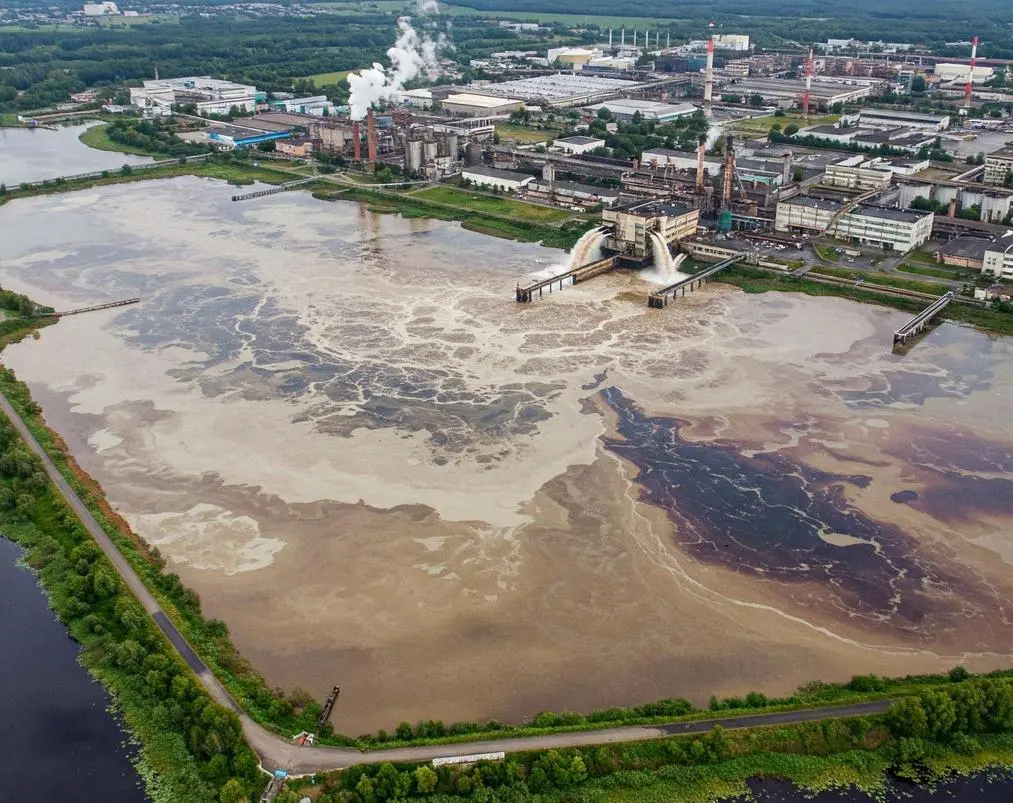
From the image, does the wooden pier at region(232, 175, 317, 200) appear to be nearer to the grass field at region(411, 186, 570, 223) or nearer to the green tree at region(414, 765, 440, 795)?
the grass field at region(411, 186, 570, 223)

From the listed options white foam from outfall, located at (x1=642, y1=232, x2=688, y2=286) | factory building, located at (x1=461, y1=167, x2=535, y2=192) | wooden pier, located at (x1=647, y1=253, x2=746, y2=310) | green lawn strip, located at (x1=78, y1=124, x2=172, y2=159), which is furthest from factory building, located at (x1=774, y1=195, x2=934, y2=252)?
green lawn strip, located at (x1=78, y1=124, x2=172, y2=159)

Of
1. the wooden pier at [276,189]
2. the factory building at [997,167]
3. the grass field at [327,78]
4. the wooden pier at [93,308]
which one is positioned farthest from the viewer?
the grass field at [327,78]

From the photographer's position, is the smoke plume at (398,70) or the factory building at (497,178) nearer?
the factory building at (497,178)

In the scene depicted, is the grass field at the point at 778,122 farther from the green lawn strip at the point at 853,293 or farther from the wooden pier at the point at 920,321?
the wooden pier at the point at 920,321

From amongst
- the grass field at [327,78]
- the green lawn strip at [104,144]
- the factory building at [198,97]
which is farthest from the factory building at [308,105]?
the green lawn strip at [104,144]

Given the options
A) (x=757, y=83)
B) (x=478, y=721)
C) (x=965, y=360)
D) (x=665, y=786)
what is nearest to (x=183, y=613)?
(x=478, y=721)

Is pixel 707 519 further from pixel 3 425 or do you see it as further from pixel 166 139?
pixel 166 139

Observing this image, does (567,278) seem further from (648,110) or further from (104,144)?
(104,144)
